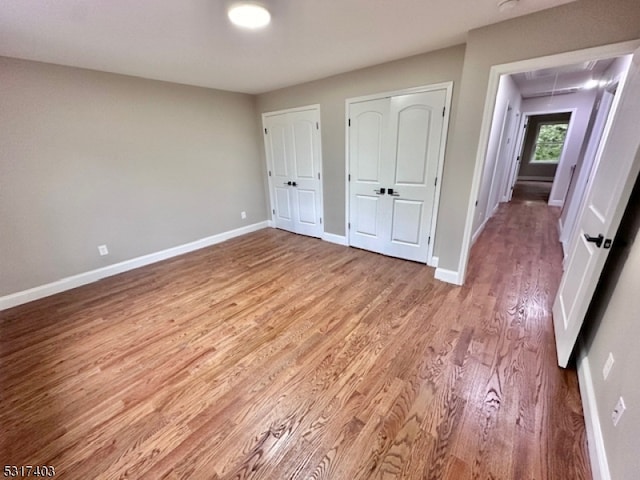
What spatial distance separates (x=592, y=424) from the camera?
1.27 meters

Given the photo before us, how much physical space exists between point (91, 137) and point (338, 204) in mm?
3134

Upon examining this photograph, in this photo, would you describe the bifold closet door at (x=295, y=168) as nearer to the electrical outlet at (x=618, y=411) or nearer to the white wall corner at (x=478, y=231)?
the white wall corner at (x=478, y=231)

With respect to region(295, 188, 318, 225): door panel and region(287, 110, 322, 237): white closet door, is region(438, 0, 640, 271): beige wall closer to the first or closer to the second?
region(287, 110, 322, 237): white closet door

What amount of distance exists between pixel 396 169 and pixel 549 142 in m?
10.4

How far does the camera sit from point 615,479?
0.99 m

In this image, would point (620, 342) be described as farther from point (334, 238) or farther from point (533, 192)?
point (533, 192)

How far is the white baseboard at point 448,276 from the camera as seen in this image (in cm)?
274

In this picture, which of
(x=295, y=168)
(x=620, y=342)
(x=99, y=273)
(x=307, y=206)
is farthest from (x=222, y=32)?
(x=620, y=342)

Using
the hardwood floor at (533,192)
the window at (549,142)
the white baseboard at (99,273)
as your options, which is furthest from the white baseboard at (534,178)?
the white baseboard at (99,273)

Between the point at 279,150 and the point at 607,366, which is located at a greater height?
the point at 279,150

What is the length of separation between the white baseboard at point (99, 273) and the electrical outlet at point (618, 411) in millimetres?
4443

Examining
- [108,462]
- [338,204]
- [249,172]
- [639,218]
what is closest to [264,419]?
[108,462]

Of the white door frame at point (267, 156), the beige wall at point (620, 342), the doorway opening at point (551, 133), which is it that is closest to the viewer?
the beige wall at point (620, 342)

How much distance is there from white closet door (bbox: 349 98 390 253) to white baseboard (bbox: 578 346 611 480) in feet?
7.33
